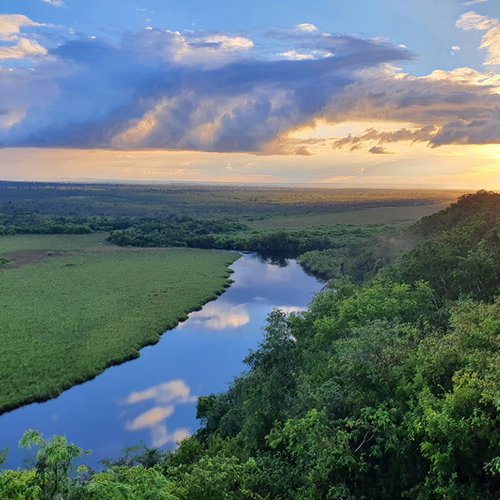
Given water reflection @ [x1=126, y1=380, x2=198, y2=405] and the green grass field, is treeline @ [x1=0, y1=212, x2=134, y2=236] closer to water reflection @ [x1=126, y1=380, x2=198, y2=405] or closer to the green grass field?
the green grass field

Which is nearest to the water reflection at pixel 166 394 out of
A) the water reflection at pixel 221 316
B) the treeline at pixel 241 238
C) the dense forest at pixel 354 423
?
the dense forest at pixel 354 423

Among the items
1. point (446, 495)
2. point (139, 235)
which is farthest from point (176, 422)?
point (139, 235)

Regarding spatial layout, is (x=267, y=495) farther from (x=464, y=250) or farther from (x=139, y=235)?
(x=139, y=235)

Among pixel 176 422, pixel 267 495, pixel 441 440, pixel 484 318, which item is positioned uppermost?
pixel 484 318

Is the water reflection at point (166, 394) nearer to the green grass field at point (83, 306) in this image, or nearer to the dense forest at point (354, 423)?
the green grass field at point (83, 306)

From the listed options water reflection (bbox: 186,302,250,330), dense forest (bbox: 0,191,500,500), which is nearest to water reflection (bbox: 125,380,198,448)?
dense forest (bbox: 0,191,500,500)

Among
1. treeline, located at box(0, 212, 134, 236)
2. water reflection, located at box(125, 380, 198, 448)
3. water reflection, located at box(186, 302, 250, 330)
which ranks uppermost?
treeline, located at box(0, 212, 134, 236)
